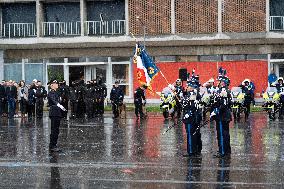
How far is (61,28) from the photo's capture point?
5022 centimetres

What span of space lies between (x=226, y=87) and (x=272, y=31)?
2841 cm

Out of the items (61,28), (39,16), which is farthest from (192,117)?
(39,16)

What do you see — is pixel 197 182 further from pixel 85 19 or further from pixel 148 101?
pixel 85 19

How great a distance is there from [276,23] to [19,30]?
16.2 metres

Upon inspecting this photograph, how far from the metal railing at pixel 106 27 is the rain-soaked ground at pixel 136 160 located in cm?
2148

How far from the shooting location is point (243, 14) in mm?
46406

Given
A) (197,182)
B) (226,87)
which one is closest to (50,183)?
(197,182)

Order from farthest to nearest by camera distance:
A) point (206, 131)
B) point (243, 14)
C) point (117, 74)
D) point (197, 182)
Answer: point (117, 74), point (243, 14), point (206, 131), point (197, 182)

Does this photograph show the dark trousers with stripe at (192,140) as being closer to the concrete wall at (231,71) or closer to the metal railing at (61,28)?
the concrete wall at (231,71)

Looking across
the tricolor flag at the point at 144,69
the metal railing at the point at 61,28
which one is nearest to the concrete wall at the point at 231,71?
the metal railing at the point at 61,28

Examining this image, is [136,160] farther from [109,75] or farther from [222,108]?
[109,75]

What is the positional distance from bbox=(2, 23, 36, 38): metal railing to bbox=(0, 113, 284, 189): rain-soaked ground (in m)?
23.2

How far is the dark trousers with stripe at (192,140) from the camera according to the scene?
61.0 ft

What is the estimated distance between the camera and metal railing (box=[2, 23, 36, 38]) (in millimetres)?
50781
